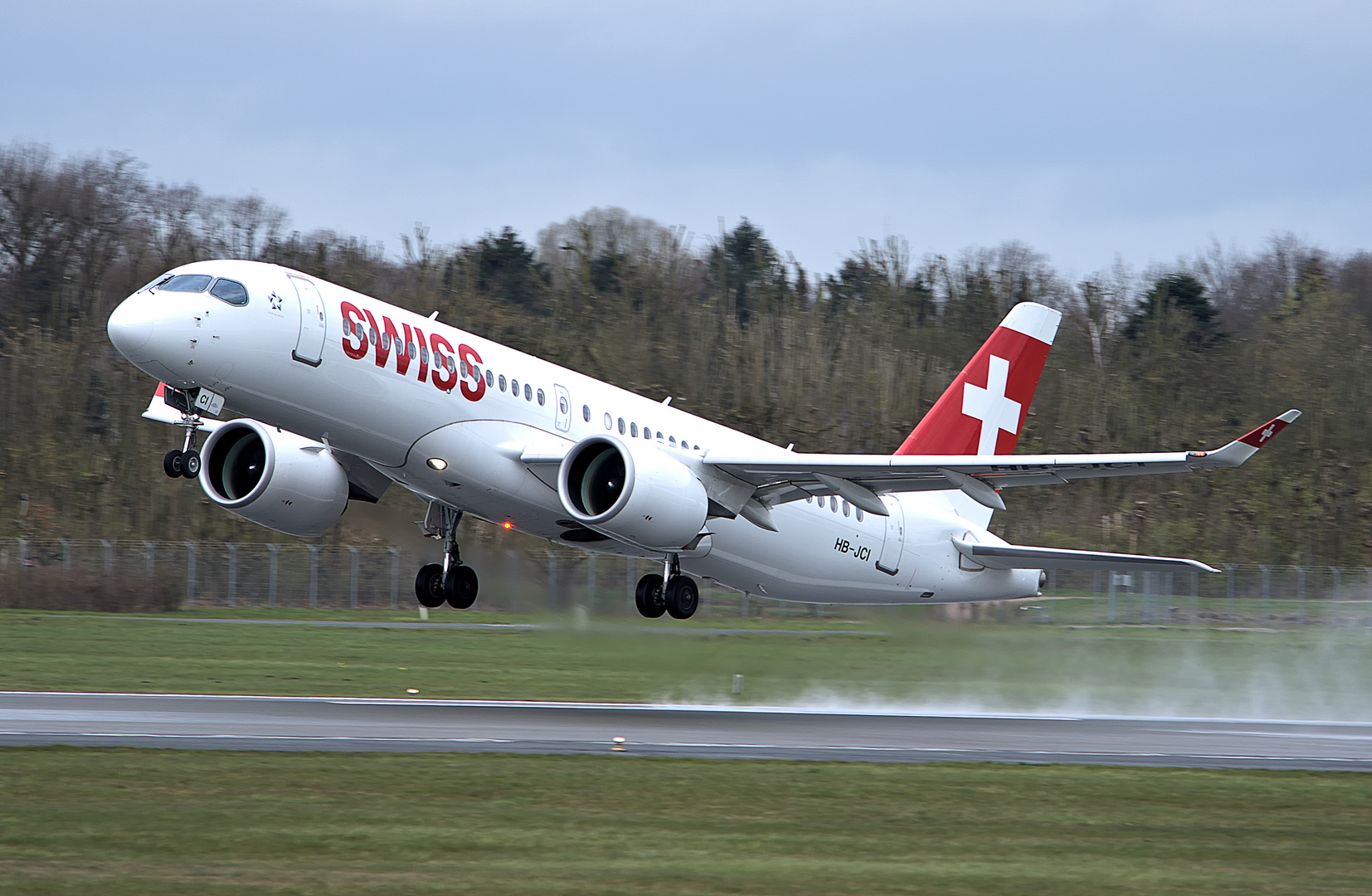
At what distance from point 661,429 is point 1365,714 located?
15.4 m

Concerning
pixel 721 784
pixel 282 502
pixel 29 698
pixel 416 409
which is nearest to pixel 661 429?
pixel 416 409

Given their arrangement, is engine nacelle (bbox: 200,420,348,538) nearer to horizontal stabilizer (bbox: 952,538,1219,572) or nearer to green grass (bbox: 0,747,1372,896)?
green grass (bbox: 0,747,1372,896)

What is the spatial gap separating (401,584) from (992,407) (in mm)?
20846

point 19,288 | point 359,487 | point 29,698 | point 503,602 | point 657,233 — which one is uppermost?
point 657,233

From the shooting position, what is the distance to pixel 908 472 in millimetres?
23453

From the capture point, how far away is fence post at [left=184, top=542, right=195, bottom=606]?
138 ft

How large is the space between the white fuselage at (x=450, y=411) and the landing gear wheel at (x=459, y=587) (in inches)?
70.8

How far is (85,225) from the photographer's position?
6031 centimetres

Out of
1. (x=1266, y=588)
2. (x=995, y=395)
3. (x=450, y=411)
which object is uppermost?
(x=995, y=395)

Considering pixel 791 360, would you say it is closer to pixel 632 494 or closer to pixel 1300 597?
pixel 1300 597

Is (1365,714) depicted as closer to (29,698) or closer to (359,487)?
(359,487)

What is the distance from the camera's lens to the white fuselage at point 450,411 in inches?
784

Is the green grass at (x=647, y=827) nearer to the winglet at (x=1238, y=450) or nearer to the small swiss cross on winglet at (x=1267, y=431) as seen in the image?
the winglet at (x=1238, y=450)

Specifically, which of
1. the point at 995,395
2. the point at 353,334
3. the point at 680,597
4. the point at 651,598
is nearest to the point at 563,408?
the point at 651,598
